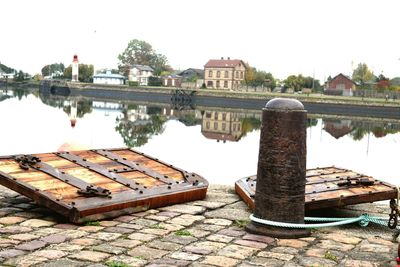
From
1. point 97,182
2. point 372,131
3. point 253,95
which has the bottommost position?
point 372,131

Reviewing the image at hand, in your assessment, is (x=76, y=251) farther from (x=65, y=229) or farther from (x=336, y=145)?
(x=336, y=145)

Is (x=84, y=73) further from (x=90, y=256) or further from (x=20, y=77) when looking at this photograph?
(x=90, y=256)

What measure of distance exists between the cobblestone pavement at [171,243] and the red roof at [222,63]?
106 m

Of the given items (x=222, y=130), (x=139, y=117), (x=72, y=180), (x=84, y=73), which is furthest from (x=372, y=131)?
(x=84, y=73)

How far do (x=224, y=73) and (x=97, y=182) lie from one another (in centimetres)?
10652

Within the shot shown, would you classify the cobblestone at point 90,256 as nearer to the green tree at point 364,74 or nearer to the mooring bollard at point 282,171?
the mooring bollard at point 282,171

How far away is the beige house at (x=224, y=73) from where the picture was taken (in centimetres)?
11175

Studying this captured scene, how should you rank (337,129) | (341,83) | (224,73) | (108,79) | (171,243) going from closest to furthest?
1. (171,243)
2. (337,129)
3. (341,83)
4. (224,73)
5. (108,79)

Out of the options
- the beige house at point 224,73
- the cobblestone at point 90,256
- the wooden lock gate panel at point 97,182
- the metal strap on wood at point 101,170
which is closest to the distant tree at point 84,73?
the beige house at point 224,73

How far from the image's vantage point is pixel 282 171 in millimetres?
5965

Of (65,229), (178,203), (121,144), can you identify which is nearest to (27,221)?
(65,229)

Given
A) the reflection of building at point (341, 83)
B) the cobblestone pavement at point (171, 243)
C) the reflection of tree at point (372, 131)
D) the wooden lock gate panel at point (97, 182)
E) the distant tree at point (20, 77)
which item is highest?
the reflection of building at point (341, 83)

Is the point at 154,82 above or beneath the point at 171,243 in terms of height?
above

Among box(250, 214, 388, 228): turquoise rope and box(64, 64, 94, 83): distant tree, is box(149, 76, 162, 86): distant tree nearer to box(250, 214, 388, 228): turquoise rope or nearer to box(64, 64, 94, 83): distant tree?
box(64, 64, 94, 83): distant tree
